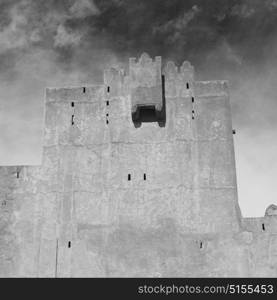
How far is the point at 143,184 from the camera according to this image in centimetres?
2552

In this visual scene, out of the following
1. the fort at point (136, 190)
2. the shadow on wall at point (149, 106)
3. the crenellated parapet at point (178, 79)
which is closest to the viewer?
the fort at point (136, 190)

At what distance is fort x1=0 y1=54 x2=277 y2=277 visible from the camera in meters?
24.5

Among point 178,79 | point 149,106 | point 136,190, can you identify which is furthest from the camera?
point 178,79

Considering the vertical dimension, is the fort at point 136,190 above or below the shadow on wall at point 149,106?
below

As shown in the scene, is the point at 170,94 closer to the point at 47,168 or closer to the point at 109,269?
the point at 47,168

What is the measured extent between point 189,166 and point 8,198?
870cm

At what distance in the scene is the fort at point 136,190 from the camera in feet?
80.3

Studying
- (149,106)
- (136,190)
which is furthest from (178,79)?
(136,190)

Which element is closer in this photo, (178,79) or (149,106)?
(149,106)

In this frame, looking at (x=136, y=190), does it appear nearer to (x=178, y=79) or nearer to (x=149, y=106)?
(x=149, y=106)

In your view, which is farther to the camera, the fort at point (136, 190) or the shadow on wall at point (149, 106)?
the shadow on wall at point (149, 106)

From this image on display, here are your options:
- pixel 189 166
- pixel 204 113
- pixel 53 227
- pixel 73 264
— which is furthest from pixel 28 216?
pixel 204 113

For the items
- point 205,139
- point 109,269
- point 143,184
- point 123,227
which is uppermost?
point 205,139

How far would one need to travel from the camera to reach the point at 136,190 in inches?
1002
